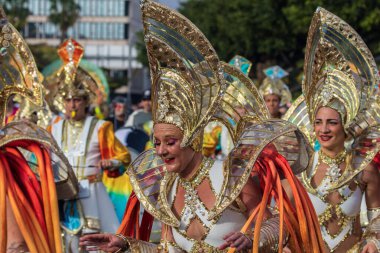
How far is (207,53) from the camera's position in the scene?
6.55m

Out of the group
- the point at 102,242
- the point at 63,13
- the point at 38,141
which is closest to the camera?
the point at 102,242

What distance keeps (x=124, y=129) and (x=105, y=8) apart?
112 meters

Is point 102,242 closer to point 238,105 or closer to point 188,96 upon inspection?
point 188,96

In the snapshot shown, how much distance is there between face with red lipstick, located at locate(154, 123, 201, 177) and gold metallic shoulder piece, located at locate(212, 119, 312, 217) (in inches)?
9.6

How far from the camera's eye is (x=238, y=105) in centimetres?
734

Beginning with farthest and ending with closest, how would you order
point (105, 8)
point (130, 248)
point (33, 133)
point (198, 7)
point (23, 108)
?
point (105, 8), point (198, 7), point (23, 108), point (33, 133), point (130, 248)

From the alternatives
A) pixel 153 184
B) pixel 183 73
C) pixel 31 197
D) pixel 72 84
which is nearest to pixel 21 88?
pixel 31 197

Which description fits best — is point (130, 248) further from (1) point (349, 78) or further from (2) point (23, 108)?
(2) point (23, 108)

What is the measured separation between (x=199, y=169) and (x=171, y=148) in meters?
0.24

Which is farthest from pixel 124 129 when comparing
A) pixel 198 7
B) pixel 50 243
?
pixel 198 7

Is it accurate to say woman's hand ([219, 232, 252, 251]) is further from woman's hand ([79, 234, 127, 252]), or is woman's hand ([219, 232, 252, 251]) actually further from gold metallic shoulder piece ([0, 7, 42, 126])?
gold metallic shoulder piece ([0, 7, 42, 126])

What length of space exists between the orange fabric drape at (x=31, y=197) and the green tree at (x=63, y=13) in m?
82.0

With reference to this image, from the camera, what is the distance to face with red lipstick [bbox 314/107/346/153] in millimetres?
8039

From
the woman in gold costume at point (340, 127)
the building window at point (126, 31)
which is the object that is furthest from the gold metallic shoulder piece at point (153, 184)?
the building window at point (126, 31)
